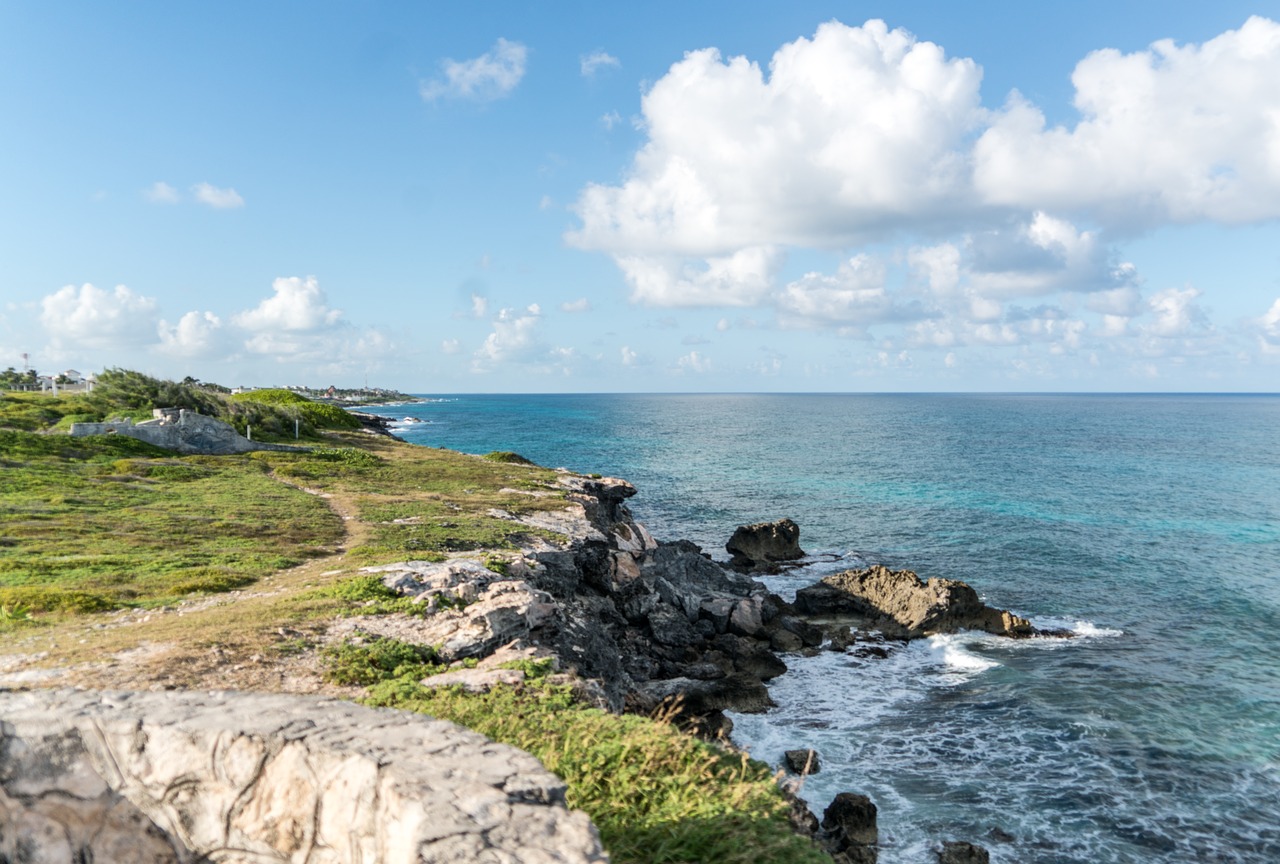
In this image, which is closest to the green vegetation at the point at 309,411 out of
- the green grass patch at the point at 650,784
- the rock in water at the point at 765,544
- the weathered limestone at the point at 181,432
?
the weathered limestone at the point at 181,432

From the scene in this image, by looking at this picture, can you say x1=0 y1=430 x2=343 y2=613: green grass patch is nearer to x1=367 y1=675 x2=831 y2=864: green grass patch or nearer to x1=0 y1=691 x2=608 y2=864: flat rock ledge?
x1=367 y1=675 x2=831 y2=864: green grass patch

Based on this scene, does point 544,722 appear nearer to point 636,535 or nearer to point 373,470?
point 636,535

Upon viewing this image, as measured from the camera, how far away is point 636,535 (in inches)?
1678

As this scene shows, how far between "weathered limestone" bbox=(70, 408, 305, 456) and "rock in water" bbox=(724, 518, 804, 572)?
36.4 m

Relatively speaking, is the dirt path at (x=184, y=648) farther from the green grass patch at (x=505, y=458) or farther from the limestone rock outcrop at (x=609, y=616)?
the green grass patch at (x=505, y=458)

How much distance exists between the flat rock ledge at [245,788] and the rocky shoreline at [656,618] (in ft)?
16.2

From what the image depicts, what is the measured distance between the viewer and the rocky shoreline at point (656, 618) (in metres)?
16.8

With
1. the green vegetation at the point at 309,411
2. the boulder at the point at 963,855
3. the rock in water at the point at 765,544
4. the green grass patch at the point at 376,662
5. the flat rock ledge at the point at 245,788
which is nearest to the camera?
the flat rock ledge at the point at 245,788

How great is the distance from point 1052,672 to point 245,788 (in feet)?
105

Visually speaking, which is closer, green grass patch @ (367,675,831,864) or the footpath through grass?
green grass patch @ (367,675,831,864)

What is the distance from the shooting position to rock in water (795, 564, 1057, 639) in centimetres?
3497

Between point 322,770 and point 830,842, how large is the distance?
15.3 metres

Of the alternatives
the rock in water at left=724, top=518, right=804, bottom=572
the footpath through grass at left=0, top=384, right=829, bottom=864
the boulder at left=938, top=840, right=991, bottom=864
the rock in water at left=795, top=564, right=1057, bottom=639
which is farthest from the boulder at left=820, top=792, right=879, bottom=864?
the rock in water at left=724, top=518, right=804, bottom=572

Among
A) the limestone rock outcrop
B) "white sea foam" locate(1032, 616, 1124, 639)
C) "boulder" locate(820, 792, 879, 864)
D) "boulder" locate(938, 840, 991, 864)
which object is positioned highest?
the limestone rock outcrop
